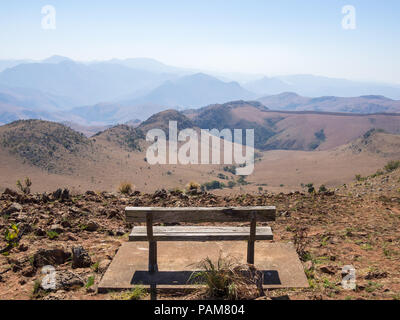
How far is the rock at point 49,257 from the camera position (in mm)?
4590

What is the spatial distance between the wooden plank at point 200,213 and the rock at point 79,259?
3.50 ft

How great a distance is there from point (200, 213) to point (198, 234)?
0.95ft

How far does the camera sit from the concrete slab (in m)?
4.18

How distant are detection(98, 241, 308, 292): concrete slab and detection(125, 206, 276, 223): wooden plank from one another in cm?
77

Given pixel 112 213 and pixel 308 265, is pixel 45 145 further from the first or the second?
pixel 308 265

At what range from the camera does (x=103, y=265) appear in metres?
4.66

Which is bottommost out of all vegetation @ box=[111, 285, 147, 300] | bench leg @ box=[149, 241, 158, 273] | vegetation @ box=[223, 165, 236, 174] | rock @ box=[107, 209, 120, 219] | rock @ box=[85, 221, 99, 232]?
vegetation @ box=[223, 165, 236, 174]

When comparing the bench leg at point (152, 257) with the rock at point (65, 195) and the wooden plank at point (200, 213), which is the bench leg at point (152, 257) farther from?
the rock at point (65, 195)

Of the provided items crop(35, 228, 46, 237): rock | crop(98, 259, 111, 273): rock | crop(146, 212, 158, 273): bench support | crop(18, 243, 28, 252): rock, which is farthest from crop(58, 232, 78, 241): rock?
crop(146, 212, 158, 273): bench support

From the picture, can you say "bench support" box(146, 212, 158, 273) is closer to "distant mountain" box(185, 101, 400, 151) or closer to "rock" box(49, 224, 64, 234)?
"rock" box(49, 224, 64, 234)

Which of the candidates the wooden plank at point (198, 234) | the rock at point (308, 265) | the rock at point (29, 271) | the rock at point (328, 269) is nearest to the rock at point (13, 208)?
the rock at point (29, 271)

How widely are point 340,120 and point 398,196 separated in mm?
147756

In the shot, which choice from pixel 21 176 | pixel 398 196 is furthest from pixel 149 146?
pixel 398 196
